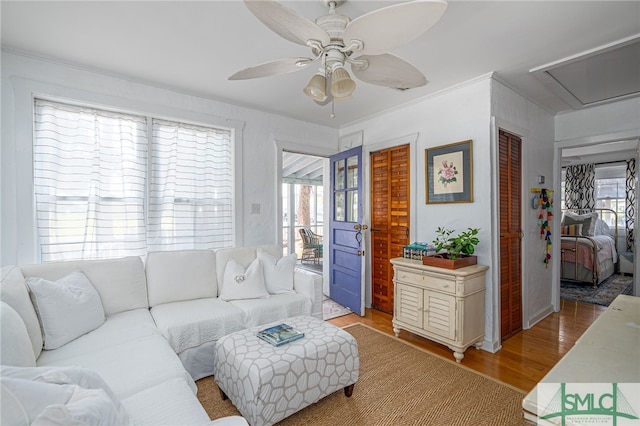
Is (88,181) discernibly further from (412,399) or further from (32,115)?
(412,399)

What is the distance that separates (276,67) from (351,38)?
1.65 feet

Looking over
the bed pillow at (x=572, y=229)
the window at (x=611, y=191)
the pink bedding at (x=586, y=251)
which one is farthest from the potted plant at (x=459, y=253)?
the window at (x=611, y=191)

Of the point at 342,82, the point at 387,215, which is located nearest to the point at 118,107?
the point at 342,82

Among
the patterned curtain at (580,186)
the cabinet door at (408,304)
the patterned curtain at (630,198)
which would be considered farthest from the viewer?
the patterned curtain at (580,186)

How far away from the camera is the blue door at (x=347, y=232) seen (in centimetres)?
358

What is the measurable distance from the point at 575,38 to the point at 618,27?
0.22m

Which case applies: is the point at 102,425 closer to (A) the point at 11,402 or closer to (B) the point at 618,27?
(A) the point at 11,402

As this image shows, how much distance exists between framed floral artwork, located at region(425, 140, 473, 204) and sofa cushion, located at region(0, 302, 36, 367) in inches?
125

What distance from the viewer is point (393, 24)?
A: 1231 millimetres

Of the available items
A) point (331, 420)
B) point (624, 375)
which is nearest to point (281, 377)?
point (331, 420)

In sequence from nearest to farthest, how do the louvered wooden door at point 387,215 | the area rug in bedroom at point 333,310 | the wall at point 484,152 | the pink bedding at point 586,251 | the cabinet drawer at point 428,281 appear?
the cabinet drawer at point 428,281 → the wall at point 484,152 → the louvered wooden door at point 387,215 → the area rug in bedroom at point 333,310 → the pink bedding at point 586,251

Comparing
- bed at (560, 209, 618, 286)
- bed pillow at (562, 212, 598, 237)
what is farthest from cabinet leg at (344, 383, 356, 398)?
bed pillow at (562, 212, 598, 237)

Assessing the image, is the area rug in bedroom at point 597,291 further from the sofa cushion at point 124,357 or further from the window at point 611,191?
the sofa cushion at point 124,357

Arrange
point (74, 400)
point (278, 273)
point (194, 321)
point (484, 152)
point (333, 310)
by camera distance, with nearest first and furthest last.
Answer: point (74, 400), point (194, 321), point (484, 152), point (278, 273), point (333, 310)
